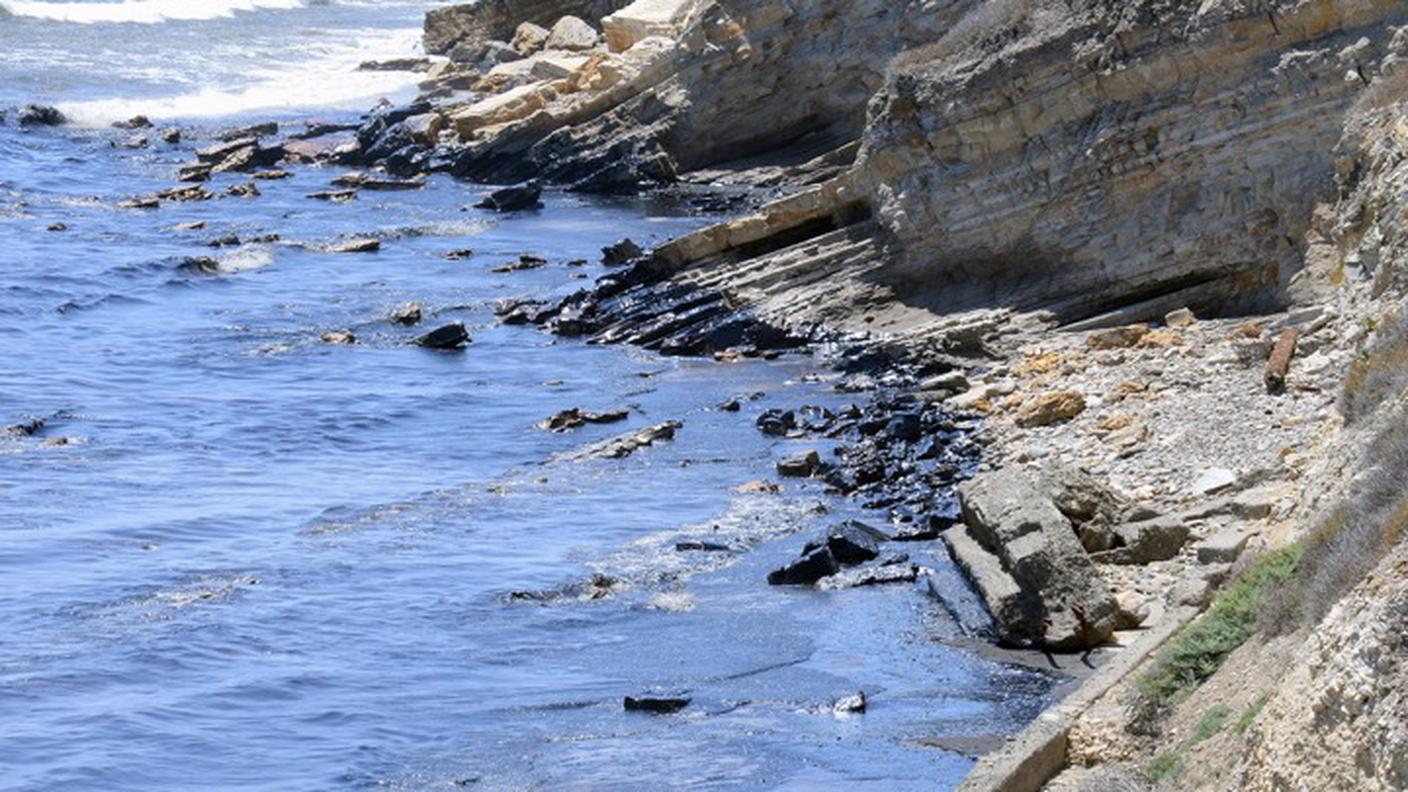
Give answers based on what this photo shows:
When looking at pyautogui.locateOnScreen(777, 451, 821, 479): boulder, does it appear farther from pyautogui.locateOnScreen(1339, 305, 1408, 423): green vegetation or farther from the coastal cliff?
pyautogui.locateOnScreen(1339, 305, 1408, 423): green vegetation

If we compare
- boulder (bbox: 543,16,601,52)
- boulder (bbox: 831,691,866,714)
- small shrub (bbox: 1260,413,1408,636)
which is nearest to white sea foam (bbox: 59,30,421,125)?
boulder (bbox: 543,16,601,52)

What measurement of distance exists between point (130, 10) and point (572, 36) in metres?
29.4

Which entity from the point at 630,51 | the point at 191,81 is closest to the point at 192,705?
the point at 630,51

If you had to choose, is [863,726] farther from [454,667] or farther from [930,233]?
[930,233]

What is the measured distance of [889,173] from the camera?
1107 inches

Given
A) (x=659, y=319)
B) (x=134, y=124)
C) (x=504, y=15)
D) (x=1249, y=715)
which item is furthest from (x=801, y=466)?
(x=504, y=15)

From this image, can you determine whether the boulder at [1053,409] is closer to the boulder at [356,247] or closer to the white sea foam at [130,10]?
the boulder at [356,247]

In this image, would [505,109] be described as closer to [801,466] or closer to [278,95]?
[278,95]

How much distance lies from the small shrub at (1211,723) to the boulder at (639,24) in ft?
129

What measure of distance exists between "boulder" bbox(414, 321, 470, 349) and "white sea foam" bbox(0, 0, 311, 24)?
49.0 m

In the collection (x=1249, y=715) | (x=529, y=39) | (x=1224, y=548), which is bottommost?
(x=1224, y=548)

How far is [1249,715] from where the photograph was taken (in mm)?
9844

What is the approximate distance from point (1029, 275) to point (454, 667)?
11687 mm

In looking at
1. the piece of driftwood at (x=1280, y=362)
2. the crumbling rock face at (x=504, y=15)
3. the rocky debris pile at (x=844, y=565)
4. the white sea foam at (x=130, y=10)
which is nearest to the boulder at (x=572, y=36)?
the crumbling rock face at (x=504, y=15)
